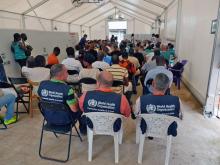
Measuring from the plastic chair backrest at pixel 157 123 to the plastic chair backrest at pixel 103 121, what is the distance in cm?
29

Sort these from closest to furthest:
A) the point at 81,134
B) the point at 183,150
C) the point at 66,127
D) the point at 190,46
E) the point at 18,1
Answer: the point at 66,127, the point at 183,150, the point at 81,134, the point at 190,46, the point at 18,1

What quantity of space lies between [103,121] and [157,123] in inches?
22.2

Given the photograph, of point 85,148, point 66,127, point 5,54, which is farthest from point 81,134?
point 5,54

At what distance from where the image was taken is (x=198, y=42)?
4617 mm

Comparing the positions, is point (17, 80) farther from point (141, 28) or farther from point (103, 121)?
point (141, 28)

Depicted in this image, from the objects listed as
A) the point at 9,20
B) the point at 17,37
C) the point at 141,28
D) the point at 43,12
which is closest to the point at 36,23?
the point at 43,12

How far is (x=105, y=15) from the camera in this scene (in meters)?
18.9

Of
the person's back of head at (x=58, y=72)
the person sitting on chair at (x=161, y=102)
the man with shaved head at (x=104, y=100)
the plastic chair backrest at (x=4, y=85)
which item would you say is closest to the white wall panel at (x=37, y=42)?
the plastic chair backrest at (x=4, y=85)

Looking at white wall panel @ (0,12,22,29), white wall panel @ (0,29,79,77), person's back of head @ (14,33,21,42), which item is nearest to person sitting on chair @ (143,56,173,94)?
person's back of head @ (14,33,21,42)

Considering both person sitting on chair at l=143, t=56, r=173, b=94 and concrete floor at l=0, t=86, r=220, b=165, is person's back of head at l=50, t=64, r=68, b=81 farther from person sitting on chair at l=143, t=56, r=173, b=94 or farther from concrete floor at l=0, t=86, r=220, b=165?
person sitting on chair at l=143, t=56, r=173, b=94

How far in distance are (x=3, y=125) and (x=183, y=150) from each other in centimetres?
278

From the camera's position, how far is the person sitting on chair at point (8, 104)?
3141mm

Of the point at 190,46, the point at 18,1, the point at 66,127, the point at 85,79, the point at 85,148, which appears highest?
the point at 18,1

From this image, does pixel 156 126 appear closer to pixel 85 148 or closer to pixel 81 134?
pixel 85 148
